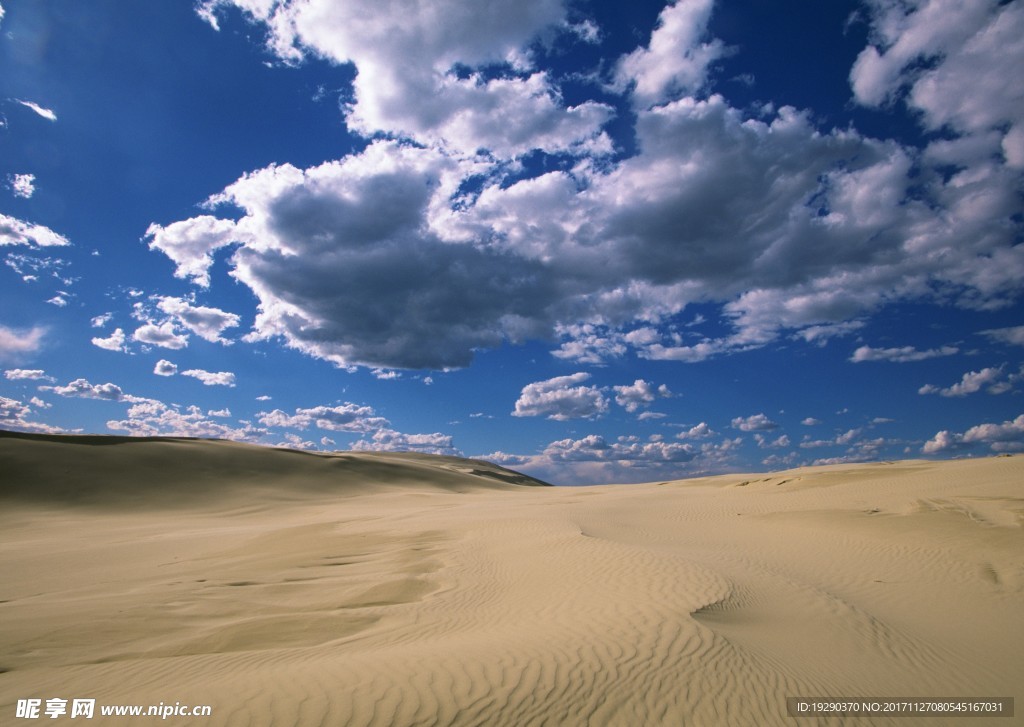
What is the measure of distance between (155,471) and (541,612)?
113ft

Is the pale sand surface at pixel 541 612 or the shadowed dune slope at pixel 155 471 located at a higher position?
the shadowed dune slope at pixel 155 471

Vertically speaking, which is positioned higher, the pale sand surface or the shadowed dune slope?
the shadowed dune slope

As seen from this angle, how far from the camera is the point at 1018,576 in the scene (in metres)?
9.80

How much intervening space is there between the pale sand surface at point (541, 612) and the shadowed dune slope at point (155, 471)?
9.91 m

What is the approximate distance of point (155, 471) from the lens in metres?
32.8

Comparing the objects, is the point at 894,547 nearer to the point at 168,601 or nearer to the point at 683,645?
the point at 683,645

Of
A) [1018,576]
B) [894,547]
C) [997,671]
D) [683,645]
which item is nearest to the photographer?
[683,645]

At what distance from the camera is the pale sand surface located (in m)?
4.76

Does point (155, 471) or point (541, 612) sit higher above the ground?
point (155, 471)

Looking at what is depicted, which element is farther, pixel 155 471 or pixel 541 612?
pixel 155 471

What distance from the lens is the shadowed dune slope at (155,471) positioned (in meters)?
27.6

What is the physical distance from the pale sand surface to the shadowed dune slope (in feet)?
32.5

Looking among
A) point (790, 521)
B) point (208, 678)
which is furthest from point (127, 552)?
point (790, 521)

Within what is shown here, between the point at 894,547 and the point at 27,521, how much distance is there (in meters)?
31.0
